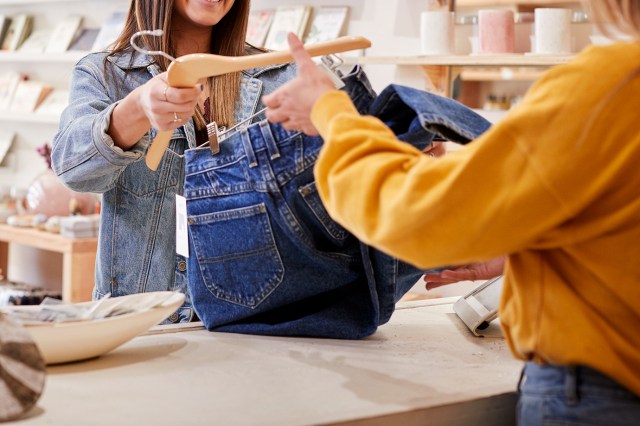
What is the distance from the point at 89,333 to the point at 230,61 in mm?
503

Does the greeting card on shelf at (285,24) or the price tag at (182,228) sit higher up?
the greeting card on shelf at (285,24)

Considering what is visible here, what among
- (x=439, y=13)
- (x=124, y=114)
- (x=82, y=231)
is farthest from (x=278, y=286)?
(x=82, y=231)

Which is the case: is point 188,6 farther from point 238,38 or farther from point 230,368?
point 230,368

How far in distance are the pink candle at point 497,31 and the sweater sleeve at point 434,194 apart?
227 centimetres

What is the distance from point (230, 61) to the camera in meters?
1.57

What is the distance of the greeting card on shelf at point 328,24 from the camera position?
3.92 m

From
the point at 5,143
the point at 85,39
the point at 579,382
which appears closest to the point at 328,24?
the point at 85,39

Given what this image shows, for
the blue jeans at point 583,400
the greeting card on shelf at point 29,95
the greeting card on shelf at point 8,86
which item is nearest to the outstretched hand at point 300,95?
the blue jeans at point 583,400

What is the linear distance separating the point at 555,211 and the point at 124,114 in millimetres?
1001

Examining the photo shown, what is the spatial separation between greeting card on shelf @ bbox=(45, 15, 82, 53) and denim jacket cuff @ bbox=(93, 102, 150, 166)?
12.2 ft

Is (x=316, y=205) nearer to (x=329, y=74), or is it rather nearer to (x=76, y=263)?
(x=329, y=74)

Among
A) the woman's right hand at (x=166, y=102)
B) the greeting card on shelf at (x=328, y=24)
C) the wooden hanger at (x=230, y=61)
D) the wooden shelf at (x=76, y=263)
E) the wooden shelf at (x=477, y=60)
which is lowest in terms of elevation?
the wooden shelf at (x=76, y=263)

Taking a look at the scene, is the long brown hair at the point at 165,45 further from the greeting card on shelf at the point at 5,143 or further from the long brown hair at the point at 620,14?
the greeting card on shelf at the point at 5,143

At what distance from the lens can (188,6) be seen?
2.08m
